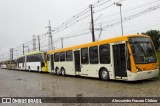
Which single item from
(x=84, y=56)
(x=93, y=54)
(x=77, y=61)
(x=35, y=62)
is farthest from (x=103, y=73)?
(x=35, y=62)

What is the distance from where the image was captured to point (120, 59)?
599 inches

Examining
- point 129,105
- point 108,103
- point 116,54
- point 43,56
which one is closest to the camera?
point 129,105

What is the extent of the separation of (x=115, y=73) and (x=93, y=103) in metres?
6.75

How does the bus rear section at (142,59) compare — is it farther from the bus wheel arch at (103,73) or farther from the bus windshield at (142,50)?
the bus wheel arch at (103,73)

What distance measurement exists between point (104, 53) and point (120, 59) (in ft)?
6.13

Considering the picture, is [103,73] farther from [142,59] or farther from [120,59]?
[142,59]

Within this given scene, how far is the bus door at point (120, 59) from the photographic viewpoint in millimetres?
14887

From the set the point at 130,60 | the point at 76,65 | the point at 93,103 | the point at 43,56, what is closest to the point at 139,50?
the point at 130,60

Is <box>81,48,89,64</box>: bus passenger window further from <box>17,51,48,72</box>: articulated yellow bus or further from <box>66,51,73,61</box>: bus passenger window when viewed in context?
<box>17,51,48,72</box>: articulated yellow bus

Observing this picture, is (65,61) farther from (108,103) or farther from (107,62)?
(108,103)

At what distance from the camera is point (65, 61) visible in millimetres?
23875

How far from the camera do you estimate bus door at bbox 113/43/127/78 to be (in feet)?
48.8

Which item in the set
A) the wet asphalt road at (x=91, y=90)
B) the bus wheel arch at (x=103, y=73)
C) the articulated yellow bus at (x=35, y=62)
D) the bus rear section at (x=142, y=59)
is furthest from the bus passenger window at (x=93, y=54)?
the articulated yellow bus at (x=35, y=62)

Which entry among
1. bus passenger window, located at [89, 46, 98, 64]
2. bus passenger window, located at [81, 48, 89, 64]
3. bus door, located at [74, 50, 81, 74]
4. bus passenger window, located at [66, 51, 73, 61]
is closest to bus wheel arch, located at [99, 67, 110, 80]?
bus passenger window, located at [89, 46, 98, 64]
